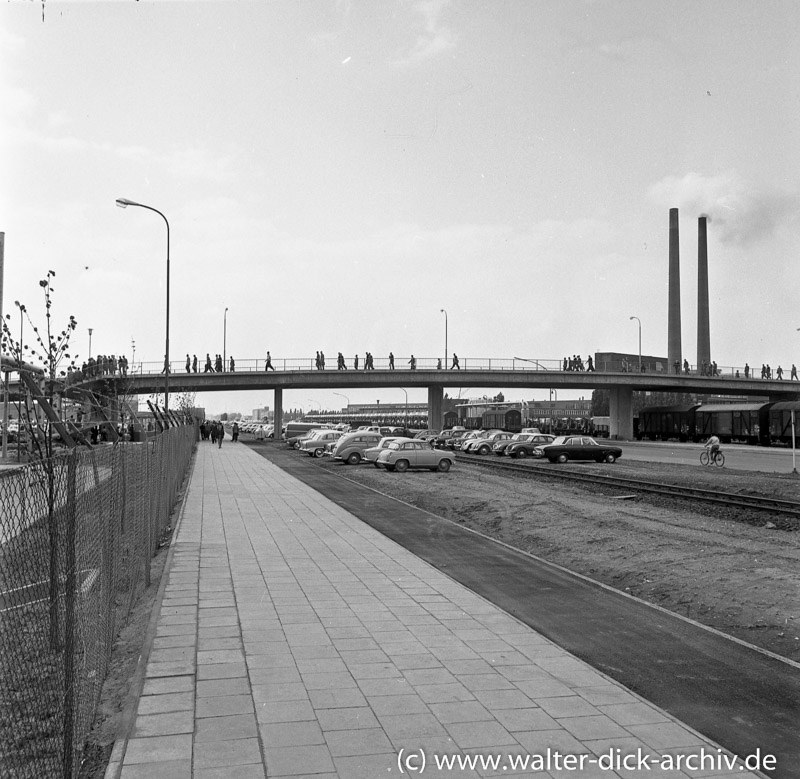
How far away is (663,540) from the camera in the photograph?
41.4 feet

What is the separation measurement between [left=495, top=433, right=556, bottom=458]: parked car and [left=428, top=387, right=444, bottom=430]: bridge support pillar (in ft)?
105

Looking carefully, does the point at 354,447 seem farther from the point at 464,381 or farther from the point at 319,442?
the point at 464,381

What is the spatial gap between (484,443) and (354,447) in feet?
41.4

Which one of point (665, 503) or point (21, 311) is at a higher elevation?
point (21, 311)

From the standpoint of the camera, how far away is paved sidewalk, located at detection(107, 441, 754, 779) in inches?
169

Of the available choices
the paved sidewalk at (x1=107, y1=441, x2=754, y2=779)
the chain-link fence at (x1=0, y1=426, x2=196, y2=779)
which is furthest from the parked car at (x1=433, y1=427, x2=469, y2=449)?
the chain-link fence at (x1=0, y1=426, x2=196, y2=779)

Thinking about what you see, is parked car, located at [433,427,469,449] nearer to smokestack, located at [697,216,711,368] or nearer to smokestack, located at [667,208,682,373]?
smokestack, located at [667,208,682,373]

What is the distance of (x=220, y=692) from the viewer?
5.26 metres

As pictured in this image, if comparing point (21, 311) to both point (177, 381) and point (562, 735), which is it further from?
point (177, 381)

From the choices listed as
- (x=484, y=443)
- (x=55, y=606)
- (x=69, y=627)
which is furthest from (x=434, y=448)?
(x=69, y=627)

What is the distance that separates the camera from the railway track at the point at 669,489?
18.2m

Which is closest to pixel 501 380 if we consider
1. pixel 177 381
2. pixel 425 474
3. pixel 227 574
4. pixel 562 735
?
pixel 177 381

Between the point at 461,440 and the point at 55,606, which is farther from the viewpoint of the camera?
the point at 461,440

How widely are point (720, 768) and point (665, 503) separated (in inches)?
643
